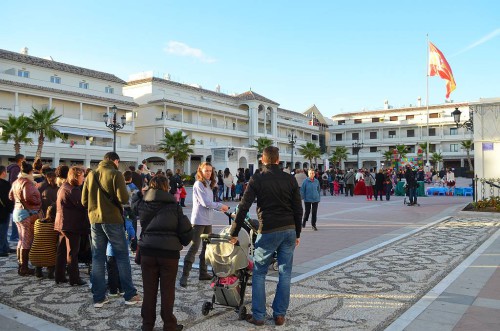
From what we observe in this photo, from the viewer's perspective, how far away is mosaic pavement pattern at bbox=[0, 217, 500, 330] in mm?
4535

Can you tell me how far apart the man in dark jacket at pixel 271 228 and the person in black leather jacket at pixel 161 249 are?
0.63 meters

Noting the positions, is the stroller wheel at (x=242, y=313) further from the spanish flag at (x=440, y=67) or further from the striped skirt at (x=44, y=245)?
the spanish flag at (x=440, y=67)

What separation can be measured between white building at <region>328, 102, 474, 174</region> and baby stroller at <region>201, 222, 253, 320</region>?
6623cm

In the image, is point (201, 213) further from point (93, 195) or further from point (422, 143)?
point (422, 143)

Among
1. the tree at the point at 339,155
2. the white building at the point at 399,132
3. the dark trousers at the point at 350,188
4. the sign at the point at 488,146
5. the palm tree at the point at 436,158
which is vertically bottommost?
the dark trousers at the point at 350,188

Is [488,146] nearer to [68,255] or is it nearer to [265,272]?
[265,272]

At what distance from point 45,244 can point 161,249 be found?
3.25m

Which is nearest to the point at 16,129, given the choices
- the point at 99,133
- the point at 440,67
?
the point at 99,133

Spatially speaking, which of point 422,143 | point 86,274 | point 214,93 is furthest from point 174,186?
point 422,143

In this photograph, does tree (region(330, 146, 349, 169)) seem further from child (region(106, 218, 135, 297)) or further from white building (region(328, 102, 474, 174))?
child (region(106, 218, 135, 297))

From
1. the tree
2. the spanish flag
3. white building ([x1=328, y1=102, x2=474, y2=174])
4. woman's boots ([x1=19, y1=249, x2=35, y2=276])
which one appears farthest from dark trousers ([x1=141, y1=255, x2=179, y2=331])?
white building ([x1=328, y1=102, x2=474, y2=174])

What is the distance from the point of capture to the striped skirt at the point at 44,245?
6.42m

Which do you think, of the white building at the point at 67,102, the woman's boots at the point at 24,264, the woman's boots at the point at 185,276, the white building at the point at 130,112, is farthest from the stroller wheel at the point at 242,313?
the white building at the point at 67,102

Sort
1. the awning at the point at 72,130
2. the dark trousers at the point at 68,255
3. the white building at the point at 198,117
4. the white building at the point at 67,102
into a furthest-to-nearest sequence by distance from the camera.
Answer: the white building at the point at 198,117 → the awning at the point at 72,130 → the white building at the point at 67,102 → the dark trousers at the point at 68,255
